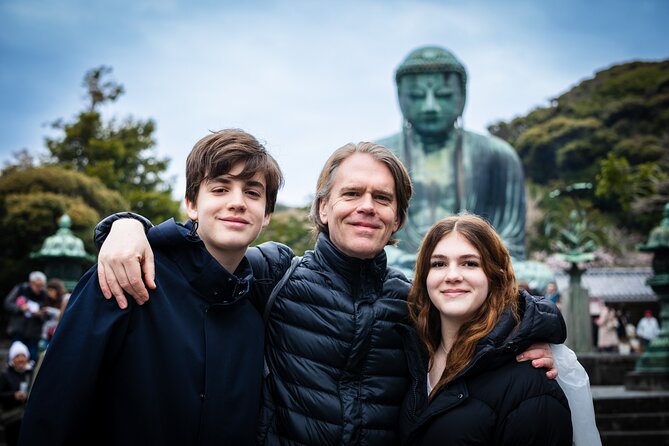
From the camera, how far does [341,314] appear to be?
2.31 metres

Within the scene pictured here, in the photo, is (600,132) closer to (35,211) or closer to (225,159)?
(35,211)

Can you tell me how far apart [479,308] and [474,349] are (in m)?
0.20

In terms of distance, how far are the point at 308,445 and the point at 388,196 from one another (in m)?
0.98

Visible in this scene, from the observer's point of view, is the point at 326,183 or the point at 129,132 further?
the point at 129,132

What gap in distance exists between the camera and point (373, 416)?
87.7 inches

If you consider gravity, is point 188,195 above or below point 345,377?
above

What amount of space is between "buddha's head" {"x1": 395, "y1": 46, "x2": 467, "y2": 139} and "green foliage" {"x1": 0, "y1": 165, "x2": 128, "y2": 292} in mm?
12666

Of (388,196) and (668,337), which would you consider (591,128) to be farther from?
(388,196)

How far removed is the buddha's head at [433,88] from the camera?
8.49 meters

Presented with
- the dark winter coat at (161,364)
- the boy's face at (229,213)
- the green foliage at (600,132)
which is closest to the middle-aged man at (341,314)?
the dark winter coat at (161,364)

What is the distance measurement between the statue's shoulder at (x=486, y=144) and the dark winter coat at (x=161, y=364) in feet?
23.2

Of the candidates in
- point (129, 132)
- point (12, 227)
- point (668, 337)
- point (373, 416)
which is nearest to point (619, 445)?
point (668, 337)

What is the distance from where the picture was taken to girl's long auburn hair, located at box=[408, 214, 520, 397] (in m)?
2.26

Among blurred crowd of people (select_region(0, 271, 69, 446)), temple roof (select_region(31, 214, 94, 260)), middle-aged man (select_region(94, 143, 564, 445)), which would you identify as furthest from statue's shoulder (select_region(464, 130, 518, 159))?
middle-aged man (select_region(94, 143, 564, 445))
